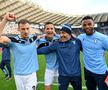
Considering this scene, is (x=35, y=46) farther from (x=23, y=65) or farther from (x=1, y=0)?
(x=1, y=0)

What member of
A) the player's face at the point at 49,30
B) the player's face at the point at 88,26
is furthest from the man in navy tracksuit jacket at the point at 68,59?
the player's face at the point at 49,30

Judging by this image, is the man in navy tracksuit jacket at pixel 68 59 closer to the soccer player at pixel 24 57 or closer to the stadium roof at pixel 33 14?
the soccer player at pixel 24 57

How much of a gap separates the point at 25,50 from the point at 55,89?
3.23 metres

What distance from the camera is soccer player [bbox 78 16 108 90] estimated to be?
6484 millimetres

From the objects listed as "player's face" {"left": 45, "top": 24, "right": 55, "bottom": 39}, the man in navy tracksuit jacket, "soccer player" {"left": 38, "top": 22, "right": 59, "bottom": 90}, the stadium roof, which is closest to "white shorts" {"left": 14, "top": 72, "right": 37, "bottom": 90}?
the man in navy tracksuit jacket

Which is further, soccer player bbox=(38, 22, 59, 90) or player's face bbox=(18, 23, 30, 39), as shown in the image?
soccer player bbox=(38, 22, 59, 90)

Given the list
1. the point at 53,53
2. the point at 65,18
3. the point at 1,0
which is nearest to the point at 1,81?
the point at 53,53

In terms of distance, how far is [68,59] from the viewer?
653 cm

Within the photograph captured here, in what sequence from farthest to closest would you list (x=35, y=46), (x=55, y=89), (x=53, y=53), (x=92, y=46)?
1. (x=55, y=89)
2. (x=53, y=53)
3. (x=35, y=46)
4. (x=92, y=46)

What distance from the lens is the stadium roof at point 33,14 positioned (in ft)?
225

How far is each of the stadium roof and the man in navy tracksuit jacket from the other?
189ft

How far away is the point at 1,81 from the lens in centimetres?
1162

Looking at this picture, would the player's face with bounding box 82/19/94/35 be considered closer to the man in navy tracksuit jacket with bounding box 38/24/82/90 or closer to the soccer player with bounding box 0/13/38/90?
the man in navy tracksuit jacket with bounding box 38/24/82/90

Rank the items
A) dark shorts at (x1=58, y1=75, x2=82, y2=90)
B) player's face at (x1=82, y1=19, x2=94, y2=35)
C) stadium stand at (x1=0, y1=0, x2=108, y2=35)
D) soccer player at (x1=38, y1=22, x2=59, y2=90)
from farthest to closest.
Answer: stadium stand at (x1=0, y1=0, x2=108, y2=35)
soccer player at (x1=38, y1=22, x2=59, y2=90)
dark shorts at (x1=58, y1=75, x2=82, y2=90)
player's face at (x1=82, y1=19, x2=94, y2=35)
